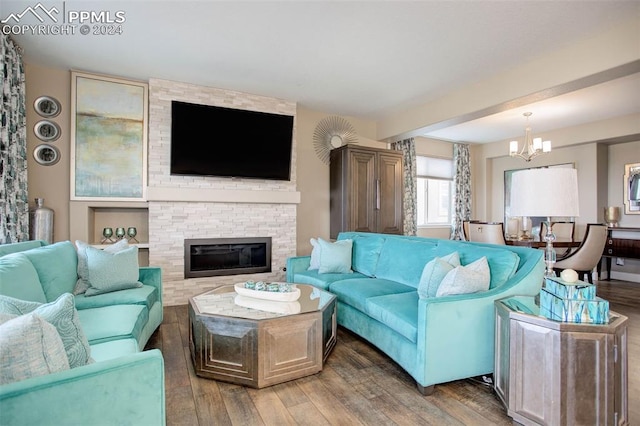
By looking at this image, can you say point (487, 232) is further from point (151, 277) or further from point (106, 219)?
point (106, 219)

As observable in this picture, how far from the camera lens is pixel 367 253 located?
12.1ft

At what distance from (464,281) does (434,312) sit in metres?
0.34

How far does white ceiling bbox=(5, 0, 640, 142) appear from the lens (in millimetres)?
2611

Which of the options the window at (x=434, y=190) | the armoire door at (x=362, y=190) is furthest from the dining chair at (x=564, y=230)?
the armoire door at (x=362, y=190)

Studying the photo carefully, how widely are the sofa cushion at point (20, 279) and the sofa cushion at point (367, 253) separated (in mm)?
2759

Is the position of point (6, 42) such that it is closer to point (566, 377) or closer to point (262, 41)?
point (262, 41)

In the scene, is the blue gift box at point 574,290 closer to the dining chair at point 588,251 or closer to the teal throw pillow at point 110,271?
the teal throw pillow at point 110,271

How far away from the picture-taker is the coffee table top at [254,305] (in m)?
2.24

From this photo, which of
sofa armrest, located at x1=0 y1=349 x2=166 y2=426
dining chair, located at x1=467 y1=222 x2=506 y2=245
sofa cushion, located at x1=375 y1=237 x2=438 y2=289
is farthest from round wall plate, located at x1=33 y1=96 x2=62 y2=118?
dining chair, located at x1=467 y1=222 x2=506 y2=245

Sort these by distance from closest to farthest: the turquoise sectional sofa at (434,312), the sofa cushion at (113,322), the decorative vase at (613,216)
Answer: the sofa cushion at (113,322) → the turquoise sectional sofa at (434,312) → the decorative vase at (613,216)

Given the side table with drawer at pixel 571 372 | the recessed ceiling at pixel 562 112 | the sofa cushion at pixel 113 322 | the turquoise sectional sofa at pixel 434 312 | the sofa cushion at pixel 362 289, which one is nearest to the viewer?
the side table with drawer at pixel 571 372

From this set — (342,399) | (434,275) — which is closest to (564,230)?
(434,275)

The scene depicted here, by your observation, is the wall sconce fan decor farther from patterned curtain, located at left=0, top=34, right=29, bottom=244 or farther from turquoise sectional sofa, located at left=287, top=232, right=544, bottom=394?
patterned curtain, located at left=0, top=34, right=29, bottom=244

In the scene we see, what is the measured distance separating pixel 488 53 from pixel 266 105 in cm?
281
